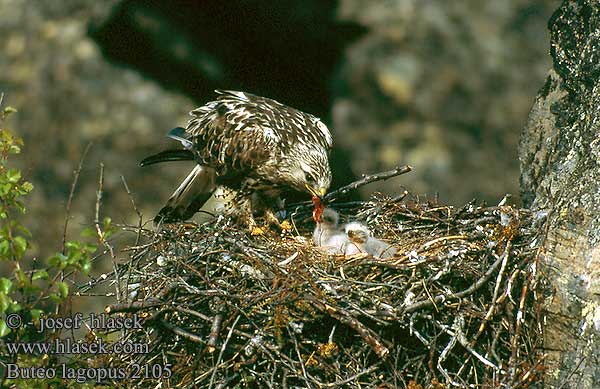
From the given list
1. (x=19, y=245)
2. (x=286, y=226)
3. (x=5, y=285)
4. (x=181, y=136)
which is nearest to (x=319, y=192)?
(x=286, y=226)

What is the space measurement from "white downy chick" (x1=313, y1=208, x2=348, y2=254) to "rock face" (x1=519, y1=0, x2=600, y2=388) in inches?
44.9

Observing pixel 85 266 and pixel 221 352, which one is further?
→ pixel 221 352

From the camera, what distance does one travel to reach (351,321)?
412 cm

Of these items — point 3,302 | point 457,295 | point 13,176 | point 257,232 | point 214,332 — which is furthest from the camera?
point 257,232

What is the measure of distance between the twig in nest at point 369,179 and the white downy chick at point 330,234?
1.13 ft

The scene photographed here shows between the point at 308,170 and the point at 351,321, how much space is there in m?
1.70

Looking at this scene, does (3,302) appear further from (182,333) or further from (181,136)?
(181,136)

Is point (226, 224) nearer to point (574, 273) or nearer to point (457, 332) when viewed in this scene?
point (457, 332)

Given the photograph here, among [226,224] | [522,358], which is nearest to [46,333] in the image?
[226,224]

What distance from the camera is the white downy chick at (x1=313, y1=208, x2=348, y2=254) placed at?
511 centimetres

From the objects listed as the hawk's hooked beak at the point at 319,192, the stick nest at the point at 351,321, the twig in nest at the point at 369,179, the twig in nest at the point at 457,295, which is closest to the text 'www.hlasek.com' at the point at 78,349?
the stick nest at the point at 351,321

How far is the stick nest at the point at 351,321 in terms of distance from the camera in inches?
163

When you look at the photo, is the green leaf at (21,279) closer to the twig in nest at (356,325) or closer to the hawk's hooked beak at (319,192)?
the twig in nest at (356,325)

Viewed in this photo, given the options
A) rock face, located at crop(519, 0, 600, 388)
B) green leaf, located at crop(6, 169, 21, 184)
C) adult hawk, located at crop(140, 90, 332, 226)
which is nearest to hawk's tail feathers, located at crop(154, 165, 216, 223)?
adult hawk, located at crop(140, 90, 332, 226)
